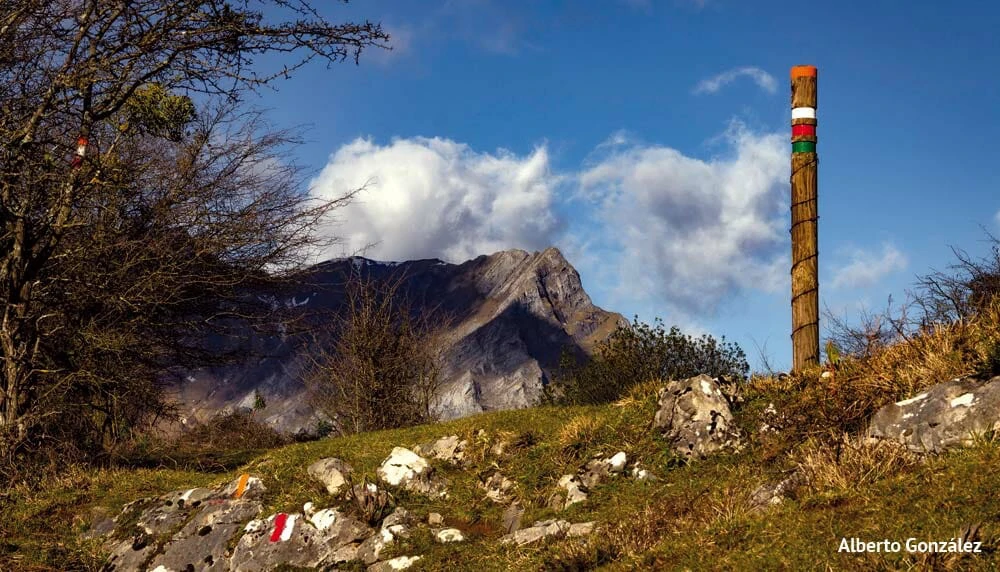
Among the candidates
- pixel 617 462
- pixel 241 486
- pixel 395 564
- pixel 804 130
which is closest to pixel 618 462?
pixel 617 462

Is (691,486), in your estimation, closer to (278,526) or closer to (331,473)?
(331,473)

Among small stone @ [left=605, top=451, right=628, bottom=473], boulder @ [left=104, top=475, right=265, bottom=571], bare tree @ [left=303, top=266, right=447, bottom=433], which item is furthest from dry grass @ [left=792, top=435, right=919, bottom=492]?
bare tree @ [left=303, top=266, right=447, bottom=433]

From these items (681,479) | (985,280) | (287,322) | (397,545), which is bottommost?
(397,545)

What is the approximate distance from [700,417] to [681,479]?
1.06m

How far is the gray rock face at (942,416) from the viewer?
6805 mm

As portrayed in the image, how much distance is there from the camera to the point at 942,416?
7062 millimetres

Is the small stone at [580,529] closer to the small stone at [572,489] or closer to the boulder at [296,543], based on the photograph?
the small stone at [572,489]

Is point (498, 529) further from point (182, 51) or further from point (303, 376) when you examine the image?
→ point (303, 376)

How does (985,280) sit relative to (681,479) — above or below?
above

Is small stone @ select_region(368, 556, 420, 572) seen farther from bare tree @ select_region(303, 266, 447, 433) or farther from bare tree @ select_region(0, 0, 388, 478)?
bare tree @ select_region(303, 266, 447, 433)

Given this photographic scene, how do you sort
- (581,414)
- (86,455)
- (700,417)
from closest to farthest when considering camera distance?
(700,417) → (581,414) → (86,455)

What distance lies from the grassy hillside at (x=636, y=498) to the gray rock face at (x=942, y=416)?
26cm

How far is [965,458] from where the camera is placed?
632 centimetres

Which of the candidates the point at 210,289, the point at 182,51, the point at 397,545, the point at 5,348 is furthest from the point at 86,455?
the point at 397,545
